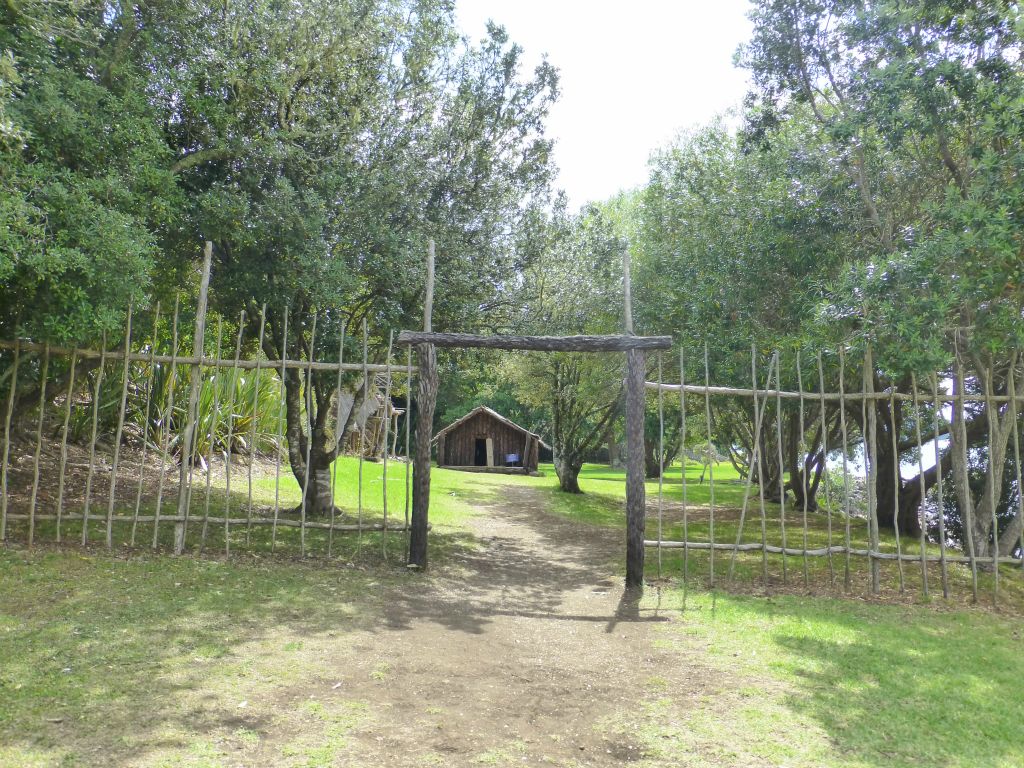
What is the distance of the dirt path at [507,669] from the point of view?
4.12 metres

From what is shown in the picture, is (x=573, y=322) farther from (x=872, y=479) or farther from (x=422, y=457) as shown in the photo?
(x=872, y=479)

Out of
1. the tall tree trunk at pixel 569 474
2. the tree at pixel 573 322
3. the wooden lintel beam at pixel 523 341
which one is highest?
the tree at pixel 573 322

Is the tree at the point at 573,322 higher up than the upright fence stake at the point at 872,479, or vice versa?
the tree at the point at 573,322

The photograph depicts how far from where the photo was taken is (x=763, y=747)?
4188 millimetres

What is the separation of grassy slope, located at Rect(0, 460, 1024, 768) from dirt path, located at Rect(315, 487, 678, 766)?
0.83ft

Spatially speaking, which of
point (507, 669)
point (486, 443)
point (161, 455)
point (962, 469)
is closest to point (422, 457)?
point (507, 669)

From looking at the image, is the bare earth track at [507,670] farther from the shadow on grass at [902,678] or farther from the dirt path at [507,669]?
the shadow on grass at [902,678]

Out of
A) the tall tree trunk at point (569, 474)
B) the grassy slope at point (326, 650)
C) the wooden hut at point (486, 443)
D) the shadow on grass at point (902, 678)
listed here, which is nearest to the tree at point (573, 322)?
the tall tree trunk at point (569, 474)

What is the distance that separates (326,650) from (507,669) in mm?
1362

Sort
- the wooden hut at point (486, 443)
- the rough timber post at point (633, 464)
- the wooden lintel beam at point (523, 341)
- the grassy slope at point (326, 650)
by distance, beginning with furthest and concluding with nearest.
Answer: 1. the wooden hut at point (486, 443)
2. the wooden lintel beam at point (523, 341)
3. the rough timber post at point (633, 464)
4. the grassy slope at point (326, 650)

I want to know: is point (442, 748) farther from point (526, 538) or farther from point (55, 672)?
point (526, 538)

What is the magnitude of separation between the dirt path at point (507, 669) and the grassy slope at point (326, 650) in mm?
253

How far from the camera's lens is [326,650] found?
5605mm

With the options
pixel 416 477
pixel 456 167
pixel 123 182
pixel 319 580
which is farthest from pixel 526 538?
pixel 123 182
